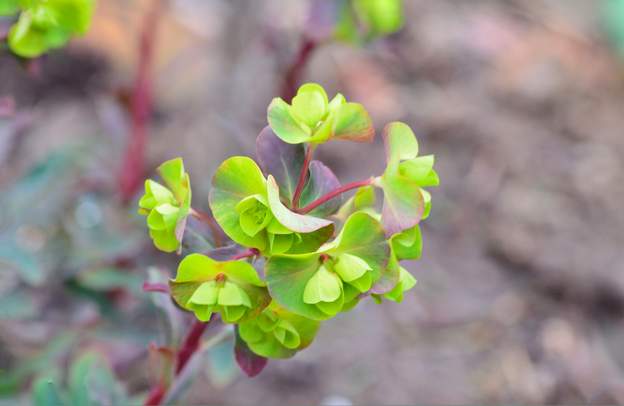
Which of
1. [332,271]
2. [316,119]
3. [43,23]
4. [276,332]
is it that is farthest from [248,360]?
[43,23]

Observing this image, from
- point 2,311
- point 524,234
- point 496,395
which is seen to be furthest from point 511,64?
point 2,311

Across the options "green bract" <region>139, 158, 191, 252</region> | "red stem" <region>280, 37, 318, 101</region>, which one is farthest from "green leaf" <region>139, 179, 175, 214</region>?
"red stem" <region>280, 37, 318, 101</region>

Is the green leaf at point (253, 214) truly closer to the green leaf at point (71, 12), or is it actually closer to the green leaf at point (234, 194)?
the green leaf at point (234, 194)

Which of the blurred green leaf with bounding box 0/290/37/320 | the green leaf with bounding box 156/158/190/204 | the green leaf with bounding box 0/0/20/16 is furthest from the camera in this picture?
the blurred green leaf with bounding box 0/290/37/320

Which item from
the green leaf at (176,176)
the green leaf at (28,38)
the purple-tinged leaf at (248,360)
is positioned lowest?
the purple-tinged leaf at (248,360)

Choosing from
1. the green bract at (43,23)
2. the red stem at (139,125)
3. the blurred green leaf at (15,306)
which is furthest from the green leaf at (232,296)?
the red stem at (139,125)

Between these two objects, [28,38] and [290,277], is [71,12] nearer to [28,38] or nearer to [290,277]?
[28,38]

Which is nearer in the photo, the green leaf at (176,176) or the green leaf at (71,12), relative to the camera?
the green leaf at (176,176)

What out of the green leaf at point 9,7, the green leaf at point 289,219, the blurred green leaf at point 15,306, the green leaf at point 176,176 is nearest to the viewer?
the green leaf at point 289,219

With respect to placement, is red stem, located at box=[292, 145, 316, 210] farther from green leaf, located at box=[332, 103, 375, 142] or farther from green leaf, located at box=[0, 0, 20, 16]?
green leaf, located at box=[0, 0, 20, 16]
